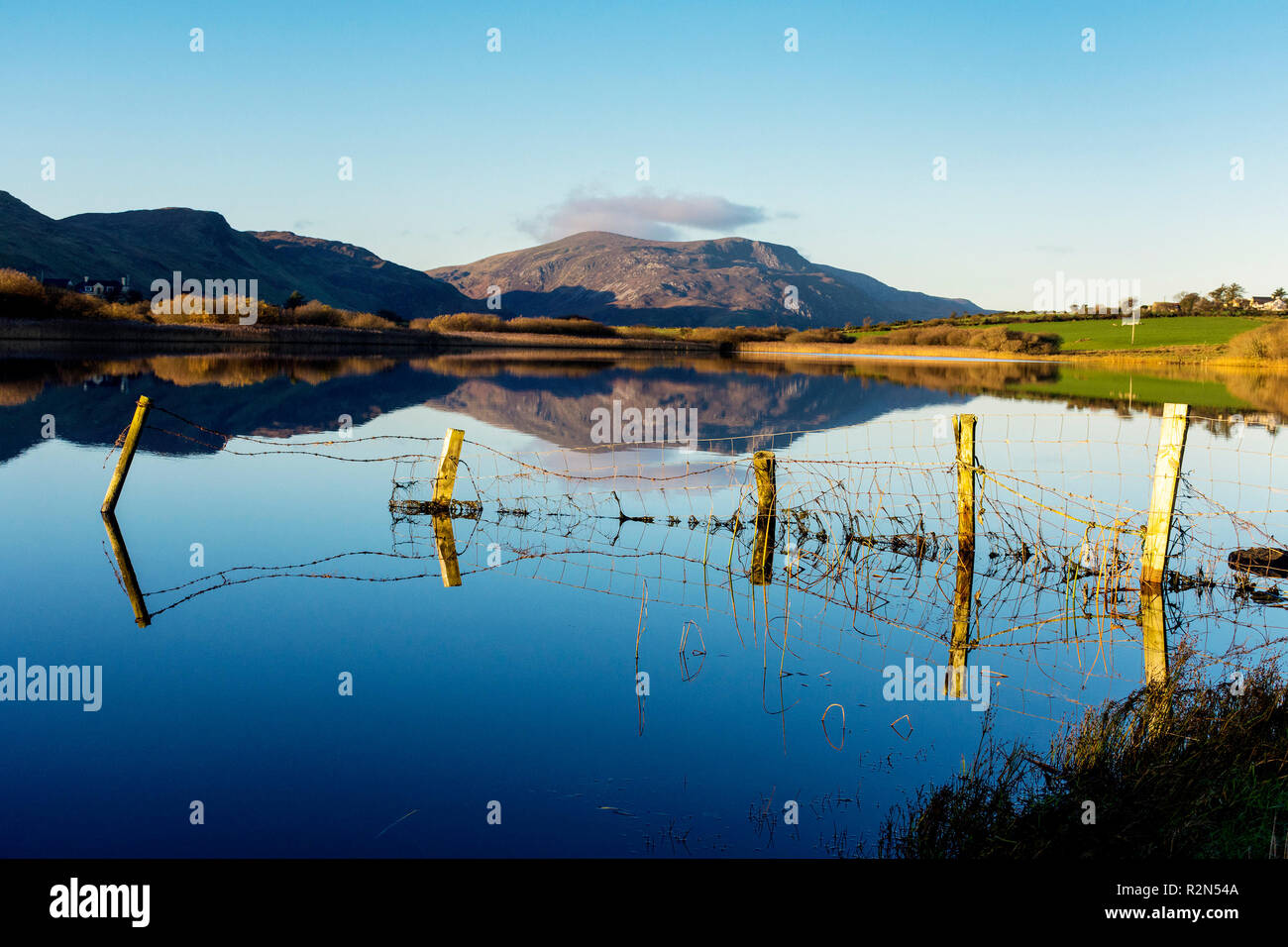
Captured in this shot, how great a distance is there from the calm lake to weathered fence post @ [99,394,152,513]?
281 millimetres

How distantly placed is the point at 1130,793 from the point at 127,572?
369 inches

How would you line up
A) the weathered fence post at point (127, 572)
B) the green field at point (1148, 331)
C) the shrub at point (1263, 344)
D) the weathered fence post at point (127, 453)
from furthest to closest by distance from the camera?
the green field at point (1148, 331) < the shrub at point (1263, 344) < the weathered fence post at point (127, 453) < the weathered fence post at point (127, 572)

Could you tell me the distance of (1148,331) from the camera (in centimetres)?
7644

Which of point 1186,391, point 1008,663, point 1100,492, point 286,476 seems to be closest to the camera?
point 1008,663

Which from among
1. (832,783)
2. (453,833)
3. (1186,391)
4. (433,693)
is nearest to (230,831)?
(453,833)

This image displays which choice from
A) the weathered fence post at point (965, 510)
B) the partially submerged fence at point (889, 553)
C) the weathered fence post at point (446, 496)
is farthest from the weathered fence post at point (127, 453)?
the weathered fence post at point (965, 510)

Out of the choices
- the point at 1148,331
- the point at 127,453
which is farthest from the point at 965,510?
the point at 1148,331

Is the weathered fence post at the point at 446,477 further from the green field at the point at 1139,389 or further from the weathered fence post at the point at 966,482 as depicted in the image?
the green field at the point at 1139,389

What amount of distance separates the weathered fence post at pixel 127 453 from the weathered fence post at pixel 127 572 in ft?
0.74

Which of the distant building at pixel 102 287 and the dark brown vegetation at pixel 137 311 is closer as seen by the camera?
the dark brown vegetation at pixel 137 311

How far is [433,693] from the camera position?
20.4ft

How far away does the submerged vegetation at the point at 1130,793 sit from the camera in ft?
13.5

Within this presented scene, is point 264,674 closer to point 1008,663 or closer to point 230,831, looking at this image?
point 230,831
